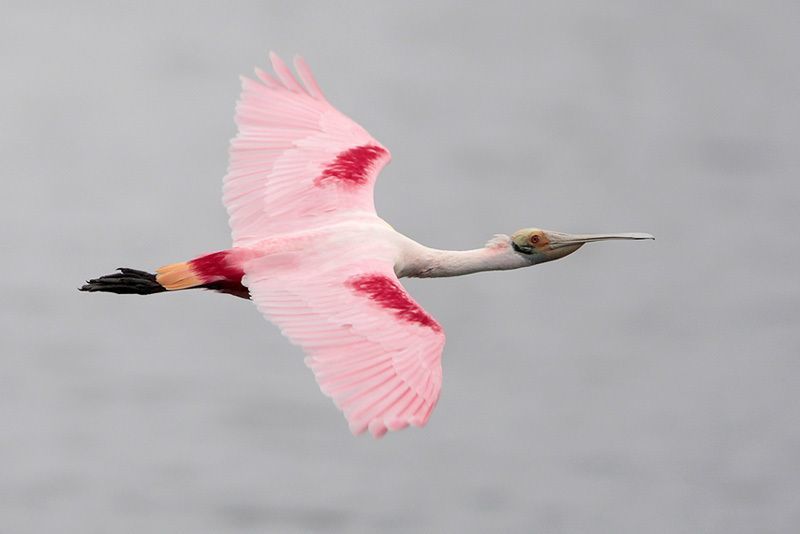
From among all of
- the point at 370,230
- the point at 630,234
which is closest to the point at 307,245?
the point at 370,230

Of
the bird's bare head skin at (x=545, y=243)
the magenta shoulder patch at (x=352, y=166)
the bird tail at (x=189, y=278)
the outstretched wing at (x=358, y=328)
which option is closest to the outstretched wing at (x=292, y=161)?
the magenta shoulder patch at (x=352, y=166)

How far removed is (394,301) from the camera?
1084 centimetres

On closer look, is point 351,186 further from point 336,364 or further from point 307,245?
point 336,364

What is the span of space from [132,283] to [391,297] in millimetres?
1766

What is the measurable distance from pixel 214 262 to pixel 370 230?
104 centimetres

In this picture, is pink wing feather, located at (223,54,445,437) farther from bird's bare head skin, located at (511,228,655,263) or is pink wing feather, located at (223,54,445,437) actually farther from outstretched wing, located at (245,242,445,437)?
bird's bare head skin, located at (511,228,655,263)

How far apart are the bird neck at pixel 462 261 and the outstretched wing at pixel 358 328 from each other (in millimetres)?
582

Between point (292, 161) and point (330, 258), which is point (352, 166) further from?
point (330, 258)

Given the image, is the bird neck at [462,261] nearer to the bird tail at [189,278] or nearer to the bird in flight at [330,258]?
the bird in flight at [330,258]

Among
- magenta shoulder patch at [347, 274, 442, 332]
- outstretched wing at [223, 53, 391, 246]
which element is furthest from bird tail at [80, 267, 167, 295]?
magenta shoulder patch at [347, 274, 442, 332]

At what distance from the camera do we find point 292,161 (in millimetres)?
12609

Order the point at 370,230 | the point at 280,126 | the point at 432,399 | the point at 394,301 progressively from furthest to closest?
the point at 280,126 < the point at 370,230 < the point at 394,301 < the point at 432,399

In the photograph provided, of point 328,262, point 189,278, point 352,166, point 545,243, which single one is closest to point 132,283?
point 189,278

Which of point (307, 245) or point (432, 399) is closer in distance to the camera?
point (432, 399)
